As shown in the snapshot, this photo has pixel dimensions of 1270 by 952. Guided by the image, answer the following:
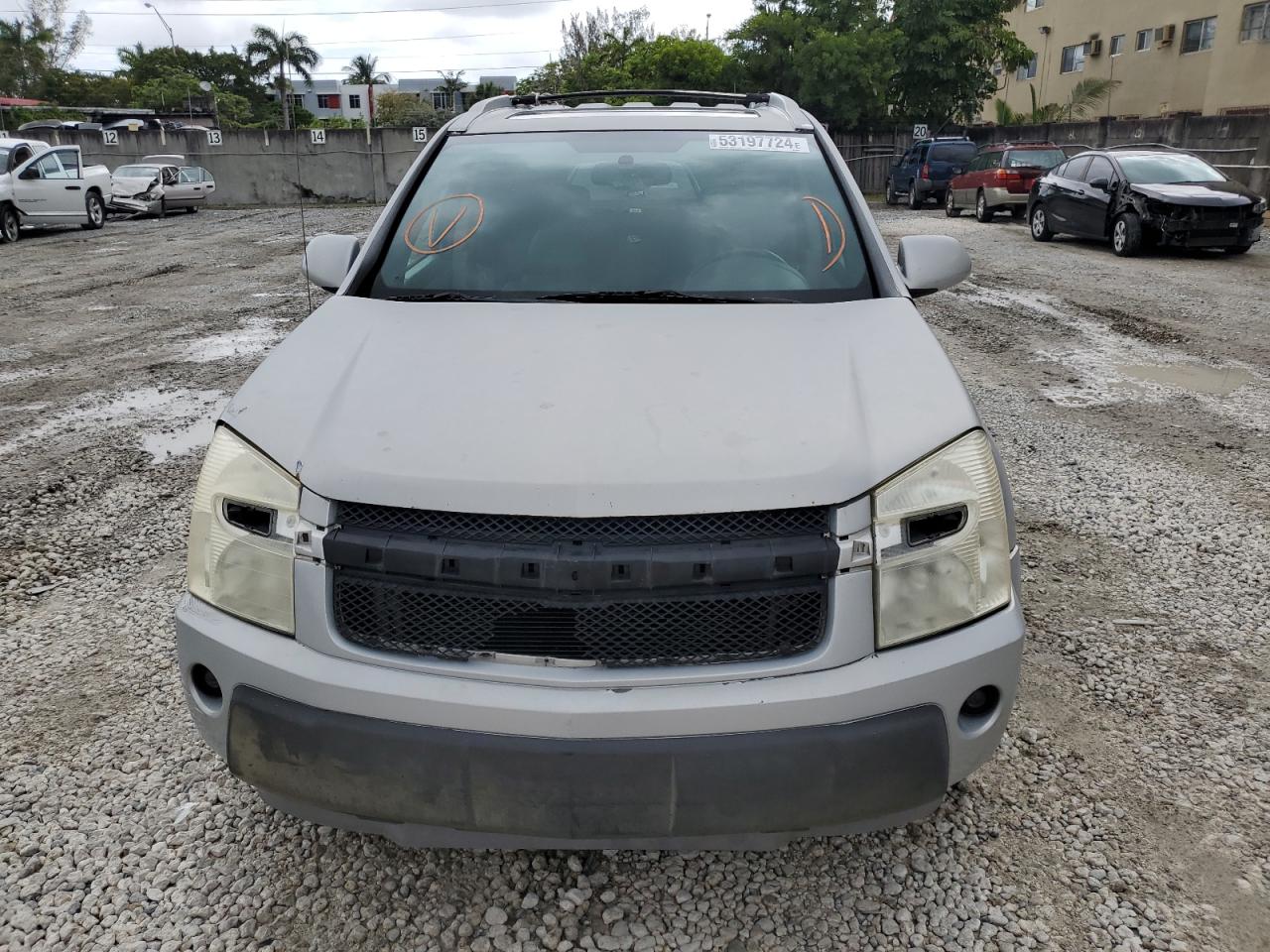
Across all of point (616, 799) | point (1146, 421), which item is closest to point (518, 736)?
point (616, 799)

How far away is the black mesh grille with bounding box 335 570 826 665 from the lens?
1896 millimetres

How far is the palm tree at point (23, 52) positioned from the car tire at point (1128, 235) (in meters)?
71.4

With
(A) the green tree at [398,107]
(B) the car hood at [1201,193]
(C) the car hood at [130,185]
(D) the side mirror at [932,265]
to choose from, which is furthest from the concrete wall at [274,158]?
(A) the green tree at [398,107]

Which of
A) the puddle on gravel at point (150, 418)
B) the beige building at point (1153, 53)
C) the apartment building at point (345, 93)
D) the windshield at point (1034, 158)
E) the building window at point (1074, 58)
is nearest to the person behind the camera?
the puddle on gravel at point (150, 418)

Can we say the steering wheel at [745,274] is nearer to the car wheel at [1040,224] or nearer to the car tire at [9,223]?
the car wheel at [1040,224]

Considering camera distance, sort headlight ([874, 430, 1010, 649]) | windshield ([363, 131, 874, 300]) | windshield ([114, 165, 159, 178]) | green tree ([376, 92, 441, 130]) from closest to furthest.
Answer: headlight ([874, 430, 1010, 649])
windshield ([363, 131, 874, 300])
windshield ([114, 165, 159, 178])
green tree ([376, 92, 441, 130])

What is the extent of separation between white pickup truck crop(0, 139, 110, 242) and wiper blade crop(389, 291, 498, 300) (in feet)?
58.2

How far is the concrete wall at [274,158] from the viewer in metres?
33.3

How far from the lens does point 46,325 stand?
9.68 meters

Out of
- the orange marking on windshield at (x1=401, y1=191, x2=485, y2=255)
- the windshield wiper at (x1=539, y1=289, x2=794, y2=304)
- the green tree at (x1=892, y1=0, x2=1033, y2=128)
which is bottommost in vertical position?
the windshield wiper at (x1=539, y1=289, x2=794, y2=304)

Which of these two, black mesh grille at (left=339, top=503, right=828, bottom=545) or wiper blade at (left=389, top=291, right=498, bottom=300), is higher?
wiper blade at (left=389, top=291, right=498, bottom=300)

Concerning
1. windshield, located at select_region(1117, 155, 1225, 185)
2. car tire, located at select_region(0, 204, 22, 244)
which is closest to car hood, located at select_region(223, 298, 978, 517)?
windshield, located at select_region(1117, 155, 1225, 185)

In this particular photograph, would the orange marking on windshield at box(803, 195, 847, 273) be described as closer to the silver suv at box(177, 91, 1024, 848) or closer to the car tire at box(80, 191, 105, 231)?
the silver suv at box(177, 91, 1024, 848)

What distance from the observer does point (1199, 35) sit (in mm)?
32438
